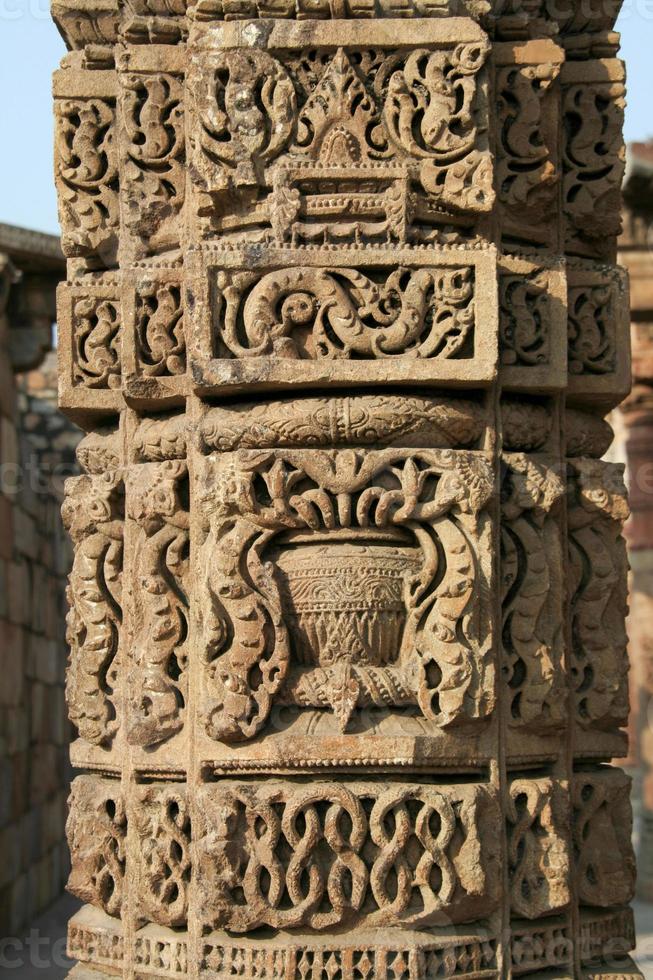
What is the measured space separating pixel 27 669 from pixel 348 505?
23.8 feet

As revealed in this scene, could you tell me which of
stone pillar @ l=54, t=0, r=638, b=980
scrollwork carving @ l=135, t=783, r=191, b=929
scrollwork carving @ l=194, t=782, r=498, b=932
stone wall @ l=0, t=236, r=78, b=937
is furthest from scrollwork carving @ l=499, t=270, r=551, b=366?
stone wall @ l=0, t=236, r=78, b=937

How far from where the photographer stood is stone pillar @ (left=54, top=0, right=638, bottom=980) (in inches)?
147

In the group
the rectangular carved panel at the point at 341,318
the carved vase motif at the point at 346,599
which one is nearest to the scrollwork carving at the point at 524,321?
the rectangular carved panel at the point at 341,318

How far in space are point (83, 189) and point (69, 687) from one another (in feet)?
4.60

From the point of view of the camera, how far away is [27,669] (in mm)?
10586

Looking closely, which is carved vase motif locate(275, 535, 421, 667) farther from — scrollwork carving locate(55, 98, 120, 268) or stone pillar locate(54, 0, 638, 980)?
scrollwork carving locate(55, 98, 120, 268)

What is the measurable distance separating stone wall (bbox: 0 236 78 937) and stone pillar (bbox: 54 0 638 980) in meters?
5.73

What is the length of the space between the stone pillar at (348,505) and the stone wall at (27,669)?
573 centimetres

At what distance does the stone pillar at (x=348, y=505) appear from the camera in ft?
12.2

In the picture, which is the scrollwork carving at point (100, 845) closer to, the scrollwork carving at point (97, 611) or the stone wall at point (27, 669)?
the scrollwork carving at point (97, 611)

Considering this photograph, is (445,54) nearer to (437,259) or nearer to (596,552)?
(437,259)

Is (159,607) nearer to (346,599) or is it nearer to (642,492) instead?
(346,599)

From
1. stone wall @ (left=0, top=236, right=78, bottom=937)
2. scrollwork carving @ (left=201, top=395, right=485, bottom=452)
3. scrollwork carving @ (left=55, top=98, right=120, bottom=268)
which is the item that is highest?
scrollwork carving @ (left=55, top=98, right=120, bottom=268)

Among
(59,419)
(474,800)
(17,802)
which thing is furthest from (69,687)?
(59,419)
